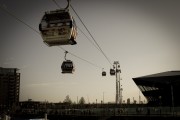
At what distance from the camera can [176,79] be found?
82.1 m

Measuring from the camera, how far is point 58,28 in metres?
13.2

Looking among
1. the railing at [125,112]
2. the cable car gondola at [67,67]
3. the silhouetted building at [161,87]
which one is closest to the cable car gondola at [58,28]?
the cable car gondola at [67,67]

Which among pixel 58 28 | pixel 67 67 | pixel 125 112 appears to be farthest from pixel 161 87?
pixel 58 28

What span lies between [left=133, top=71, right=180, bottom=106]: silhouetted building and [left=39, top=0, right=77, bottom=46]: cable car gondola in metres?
70.5

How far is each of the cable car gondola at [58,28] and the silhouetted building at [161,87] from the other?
7053 centimetres

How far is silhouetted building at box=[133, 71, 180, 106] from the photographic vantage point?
271 feet

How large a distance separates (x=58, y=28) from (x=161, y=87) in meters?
78.1

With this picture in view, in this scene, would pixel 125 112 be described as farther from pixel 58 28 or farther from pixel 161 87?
pixel 161 87

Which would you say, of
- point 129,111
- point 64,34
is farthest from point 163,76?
point 64,34

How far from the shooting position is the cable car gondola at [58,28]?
13.0 meters

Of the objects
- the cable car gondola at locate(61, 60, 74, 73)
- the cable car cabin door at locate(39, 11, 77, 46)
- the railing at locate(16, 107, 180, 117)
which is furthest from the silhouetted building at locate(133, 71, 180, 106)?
the cable car cabin door at locate(39, 11, 77, 46)

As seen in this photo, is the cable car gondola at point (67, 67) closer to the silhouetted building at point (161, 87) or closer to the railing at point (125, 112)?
the railing at point (125, 112)

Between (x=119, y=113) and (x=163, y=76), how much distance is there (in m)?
43.2

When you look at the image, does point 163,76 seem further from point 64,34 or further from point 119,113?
point 64,34
